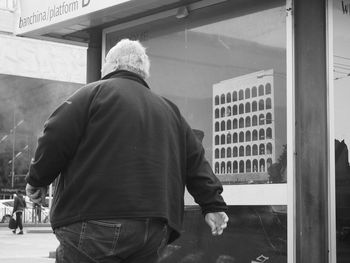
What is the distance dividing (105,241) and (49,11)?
4229 millimetres

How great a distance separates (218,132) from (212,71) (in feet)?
1.92

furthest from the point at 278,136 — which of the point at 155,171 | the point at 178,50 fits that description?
the point at 155,171

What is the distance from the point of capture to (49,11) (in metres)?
6.40

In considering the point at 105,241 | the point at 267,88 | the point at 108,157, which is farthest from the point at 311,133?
the point at 105,241

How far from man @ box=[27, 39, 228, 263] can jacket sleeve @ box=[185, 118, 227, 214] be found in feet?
0.56

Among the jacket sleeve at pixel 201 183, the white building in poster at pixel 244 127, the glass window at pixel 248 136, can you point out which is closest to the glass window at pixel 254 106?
the white building in poster at pixel 244 127

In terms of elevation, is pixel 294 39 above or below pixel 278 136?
above

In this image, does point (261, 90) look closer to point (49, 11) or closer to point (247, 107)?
point (247, 107)

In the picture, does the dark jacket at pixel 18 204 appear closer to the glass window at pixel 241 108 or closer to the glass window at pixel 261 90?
the glass window at pixel 241 108

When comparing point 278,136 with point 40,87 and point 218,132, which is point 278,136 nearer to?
point 218,132

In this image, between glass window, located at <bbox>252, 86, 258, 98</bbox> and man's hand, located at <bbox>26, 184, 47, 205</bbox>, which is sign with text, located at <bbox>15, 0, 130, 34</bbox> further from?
man's hand, located at <bbox>26, 184, 47, 205</bbox>

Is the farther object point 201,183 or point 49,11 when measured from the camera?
point 49,11

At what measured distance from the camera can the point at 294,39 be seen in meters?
4.94

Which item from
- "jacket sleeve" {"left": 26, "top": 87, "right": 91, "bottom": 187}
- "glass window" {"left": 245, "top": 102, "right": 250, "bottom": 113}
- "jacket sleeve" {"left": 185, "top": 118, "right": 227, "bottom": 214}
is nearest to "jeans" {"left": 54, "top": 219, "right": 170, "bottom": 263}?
"jacket sleeve" {"left": 26, "top": 87, "right": 91, "bottom": 187}
